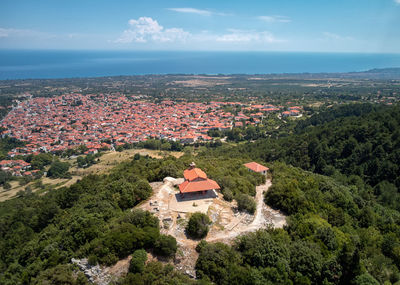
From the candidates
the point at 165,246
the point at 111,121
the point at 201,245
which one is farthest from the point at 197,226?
the point at 111,121

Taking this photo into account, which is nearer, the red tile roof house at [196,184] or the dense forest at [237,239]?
the dense forest at [237,239]

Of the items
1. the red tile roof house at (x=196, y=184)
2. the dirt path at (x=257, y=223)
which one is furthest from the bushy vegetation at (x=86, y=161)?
the dirt path at (x=257, y=223)

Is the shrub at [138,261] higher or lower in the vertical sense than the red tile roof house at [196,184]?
lower

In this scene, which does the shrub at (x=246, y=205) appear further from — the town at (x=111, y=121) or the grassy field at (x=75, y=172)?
the town at (x=111, y=121)

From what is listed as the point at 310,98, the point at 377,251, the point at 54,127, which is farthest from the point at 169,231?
the point at 310,98

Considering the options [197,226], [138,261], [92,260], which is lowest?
[92,260]

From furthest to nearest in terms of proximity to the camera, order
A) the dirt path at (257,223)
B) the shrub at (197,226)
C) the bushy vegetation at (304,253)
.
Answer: the dirt path at (257,223), the shrub at (197,226), the bushy vegetation at (304,253)

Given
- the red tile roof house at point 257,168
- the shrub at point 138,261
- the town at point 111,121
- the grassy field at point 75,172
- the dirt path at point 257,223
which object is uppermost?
the shrub at point 138,261

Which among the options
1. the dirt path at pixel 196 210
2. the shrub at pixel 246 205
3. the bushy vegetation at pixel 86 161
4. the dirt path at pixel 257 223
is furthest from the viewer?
the bushy vegetation at pixel 86 161

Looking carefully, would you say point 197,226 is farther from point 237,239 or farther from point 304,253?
point 304,253
